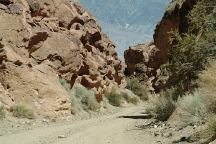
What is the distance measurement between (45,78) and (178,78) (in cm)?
880

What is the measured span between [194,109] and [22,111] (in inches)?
433

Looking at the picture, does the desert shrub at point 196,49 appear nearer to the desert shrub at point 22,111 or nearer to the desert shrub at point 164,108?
the desert shrub at point 164,108

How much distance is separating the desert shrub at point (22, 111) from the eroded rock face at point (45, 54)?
1.97ft

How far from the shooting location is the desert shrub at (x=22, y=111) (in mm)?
24875

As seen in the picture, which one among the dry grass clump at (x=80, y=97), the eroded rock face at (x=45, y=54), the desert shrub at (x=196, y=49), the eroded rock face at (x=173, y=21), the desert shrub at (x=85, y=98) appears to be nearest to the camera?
the desert shrub at (x=196, y=49)

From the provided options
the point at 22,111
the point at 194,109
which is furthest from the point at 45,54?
the point at 194,109

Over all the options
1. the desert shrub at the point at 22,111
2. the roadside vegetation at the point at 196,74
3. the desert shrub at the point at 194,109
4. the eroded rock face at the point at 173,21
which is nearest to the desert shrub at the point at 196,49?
the roadside vegetation at the point at 196,74

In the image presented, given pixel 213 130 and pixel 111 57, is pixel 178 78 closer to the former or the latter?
pixel 213 130

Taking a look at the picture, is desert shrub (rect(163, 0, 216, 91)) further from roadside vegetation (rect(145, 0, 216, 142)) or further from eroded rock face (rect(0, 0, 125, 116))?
eroded rock face (rect(0, 0, 125, 116))

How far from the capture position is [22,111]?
82.1 feet

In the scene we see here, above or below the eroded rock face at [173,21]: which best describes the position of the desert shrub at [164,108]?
below

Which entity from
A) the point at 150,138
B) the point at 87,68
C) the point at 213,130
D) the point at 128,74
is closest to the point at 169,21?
the point at 87,68

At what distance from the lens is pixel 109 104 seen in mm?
45844

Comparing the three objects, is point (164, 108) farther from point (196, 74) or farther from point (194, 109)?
point (194, 109)
